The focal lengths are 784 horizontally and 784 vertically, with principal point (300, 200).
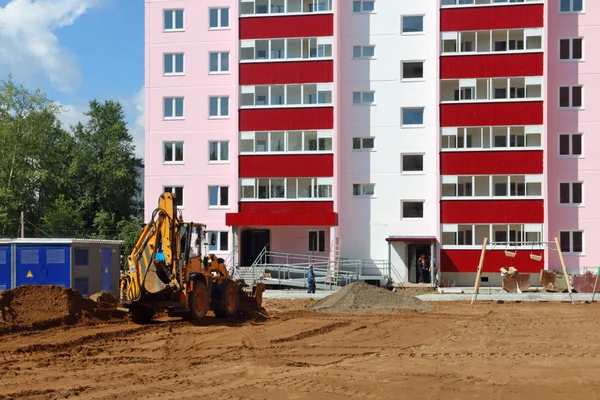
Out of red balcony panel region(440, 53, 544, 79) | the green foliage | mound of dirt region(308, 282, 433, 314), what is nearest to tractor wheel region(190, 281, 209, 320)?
mound of dirt region(308, 282, 433, 314)

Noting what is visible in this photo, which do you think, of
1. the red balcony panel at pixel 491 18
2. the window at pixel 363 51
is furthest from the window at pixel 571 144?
the window at pixel 363 51

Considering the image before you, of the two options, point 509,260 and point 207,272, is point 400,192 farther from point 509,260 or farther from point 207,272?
point 207,272

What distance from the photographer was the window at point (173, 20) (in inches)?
2002

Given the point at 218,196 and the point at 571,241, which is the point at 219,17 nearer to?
the point at 218,196

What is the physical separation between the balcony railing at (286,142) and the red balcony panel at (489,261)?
9.89 m

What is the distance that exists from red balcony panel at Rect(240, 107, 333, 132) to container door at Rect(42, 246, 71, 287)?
68.9 ft

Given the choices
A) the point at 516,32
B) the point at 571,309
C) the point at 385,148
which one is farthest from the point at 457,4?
the point at 571,309

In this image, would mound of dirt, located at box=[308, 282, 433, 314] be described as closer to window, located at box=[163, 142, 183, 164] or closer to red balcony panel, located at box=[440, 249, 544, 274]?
red balcony panel, located at box=[440, 249, 544, 274]

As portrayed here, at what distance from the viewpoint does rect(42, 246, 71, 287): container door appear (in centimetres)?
2930

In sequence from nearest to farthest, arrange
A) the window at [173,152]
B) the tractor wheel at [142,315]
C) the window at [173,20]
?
1. the tractor wheel at [142,315]
2. the window at [173,152]
3. the window at [173,20]

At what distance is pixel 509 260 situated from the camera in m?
46.4

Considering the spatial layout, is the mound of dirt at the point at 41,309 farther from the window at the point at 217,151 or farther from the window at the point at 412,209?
the window at the point at 412,209

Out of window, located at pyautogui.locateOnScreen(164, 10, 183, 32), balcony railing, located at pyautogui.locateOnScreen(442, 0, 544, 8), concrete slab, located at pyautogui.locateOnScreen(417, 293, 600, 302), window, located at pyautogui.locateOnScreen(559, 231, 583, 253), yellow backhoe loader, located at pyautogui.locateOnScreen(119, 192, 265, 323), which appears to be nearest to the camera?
yellow backhoe loader, located at pyautogui.locateOnScreen(119, 192, 265, 323)

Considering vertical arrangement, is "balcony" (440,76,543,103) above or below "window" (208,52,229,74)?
below
